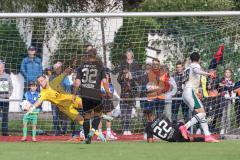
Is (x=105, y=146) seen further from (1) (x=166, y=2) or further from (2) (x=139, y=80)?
(1) (x=166, y=2)

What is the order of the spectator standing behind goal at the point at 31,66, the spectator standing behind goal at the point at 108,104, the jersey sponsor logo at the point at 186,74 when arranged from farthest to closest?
the spectator standing behind goal at the point at 31,66 < the spectator standing behind goal at the point at 108,104 < the jersey sponsor logo at the point at 186,74

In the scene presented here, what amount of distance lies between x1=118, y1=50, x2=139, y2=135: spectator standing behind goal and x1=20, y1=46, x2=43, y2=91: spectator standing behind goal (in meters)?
1.89

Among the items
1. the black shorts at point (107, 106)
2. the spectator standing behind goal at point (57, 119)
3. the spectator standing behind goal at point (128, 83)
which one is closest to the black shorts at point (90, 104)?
the black shorts at point (107, 106)

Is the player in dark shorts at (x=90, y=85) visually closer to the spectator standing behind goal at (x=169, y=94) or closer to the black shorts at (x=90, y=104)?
the black shorts at (x=90, y=104)

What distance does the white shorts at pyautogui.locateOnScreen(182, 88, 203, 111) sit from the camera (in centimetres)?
1833

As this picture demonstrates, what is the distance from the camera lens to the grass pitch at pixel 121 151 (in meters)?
13.7

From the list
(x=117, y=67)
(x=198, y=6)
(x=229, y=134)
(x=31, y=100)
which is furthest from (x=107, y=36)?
(x=198, y=6)

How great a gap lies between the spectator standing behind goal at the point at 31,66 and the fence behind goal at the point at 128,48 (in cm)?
17

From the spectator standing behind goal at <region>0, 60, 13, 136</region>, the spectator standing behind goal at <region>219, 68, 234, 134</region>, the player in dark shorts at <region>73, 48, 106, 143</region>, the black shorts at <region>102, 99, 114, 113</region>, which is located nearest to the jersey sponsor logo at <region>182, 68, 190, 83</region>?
the spectator standing behind goal at <region>219, 68, 234, 134</region>

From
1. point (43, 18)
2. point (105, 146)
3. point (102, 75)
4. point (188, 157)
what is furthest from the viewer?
point (43, 18)

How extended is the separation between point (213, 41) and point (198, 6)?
6790 millimetres

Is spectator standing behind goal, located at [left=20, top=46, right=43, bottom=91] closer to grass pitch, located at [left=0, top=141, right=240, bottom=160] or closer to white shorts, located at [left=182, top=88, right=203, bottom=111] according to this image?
grass pitch, located at [left=0, top=141, right=240, bottom=160]

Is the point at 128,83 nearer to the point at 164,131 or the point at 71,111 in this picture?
the point at 71,111

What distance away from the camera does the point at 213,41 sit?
760 inches
